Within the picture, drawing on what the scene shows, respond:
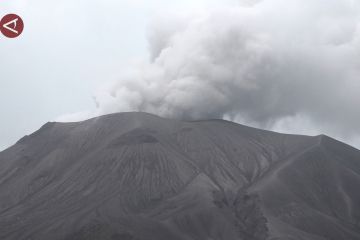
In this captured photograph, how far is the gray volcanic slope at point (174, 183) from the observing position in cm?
8769

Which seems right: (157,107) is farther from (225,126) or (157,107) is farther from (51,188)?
(51,188)

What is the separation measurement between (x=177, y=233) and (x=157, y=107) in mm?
78416

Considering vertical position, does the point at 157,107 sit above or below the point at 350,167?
above

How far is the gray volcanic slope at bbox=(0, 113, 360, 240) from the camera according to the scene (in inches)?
3452

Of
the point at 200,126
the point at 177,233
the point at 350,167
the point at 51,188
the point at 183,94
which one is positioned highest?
the point at 183,94

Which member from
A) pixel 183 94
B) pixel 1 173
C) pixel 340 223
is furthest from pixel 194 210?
pixel 183 94

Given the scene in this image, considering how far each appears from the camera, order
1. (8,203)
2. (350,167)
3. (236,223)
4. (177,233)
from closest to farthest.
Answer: (177,233) < (236,223) < (8,203) < (350,167)

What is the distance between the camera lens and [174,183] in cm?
10419

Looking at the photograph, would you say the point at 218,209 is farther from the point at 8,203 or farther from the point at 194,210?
the point at 8,203

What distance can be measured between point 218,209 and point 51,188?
3030 centimetres

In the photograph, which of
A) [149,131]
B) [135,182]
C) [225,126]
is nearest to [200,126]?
[225,126]

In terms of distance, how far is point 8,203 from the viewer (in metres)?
101

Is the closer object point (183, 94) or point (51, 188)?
point (51, 188)

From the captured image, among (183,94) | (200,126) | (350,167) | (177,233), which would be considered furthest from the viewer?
(183,94)
